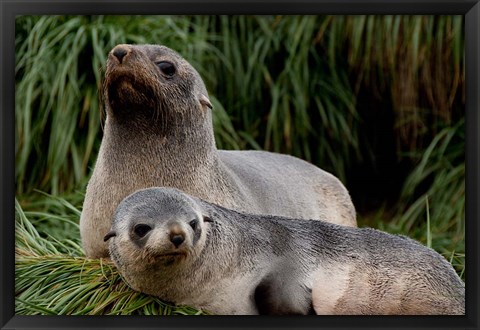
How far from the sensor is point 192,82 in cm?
611

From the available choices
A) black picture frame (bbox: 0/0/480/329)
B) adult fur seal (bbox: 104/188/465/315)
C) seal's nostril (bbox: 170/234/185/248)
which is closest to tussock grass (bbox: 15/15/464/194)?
black picture frame (bbox: 0/0/480/329)

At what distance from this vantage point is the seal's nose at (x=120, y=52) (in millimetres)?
5691

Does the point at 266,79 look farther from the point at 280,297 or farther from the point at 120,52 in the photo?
the point at 280,297

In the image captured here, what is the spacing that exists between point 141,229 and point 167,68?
128 cm

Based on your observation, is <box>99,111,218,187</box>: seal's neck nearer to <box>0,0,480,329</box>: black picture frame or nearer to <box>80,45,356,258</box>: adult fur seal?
<box>80,45,356,258</box>: adult fur seal

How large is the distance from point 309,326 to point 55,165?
3.50 meters

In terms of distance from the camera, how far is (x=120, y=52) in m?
5.70

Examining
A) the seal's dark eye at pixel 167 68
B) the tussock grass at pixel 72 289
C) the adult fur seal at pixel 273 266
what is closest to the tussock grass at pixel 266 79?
the tussock grass at pixel 72 289

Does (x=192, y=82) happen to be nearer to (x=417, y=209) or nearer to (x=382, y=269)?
(x=382, y=269)

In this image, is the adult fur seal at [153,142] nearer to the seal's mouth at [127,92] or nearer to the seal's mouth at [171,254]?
the seal's mouth at [127,92]
